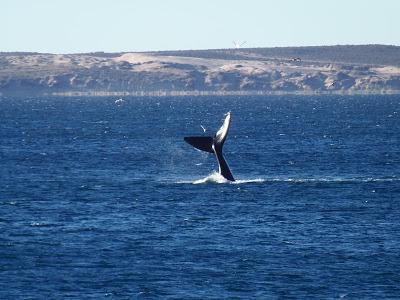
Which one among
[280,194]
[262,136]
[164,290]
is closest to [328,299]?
[164,290]

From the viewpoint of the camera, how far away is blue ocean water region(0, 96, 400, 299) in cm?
6112

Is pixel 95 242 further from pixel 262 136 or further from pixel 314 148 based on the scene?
pixel 262 136

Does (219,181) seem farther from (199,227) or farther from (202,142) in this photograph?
(199,227)

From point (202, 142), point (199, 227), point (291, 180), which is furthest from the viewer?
point (291, 180)

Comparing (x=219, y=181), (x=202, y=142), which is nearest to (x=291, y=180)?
(x=219, y=181)

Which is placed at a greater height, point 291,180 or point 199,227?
point 199,227

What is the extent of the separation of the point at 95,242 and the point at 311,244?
13444 millimetres

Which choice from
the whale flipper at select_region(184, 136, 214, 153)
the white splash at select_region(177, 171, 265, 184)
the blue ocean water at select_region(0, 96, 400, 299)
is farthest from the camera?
the white splash at select_region(177, 171, 265, 184)

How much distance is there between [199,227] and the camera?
77.4 m

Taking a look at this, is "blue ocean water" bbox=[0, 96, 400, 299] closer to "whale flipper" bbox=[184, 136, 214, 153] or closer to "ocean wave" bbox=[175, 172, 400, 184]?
"ocean wave" bbox=[175, 172, 400, 184]

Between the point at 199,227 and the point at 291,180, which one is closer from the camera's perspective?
the point at 199,227

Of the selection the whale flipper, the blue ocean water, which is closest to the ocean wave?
the blue ocean water

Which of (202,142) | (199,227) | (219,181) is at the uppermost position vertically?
(202,142)

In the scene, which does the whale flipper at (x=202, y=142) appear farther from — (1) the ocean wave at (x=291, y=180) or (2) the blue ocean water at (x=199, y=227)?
(1) the ocean wave at (x=291, y=180)
